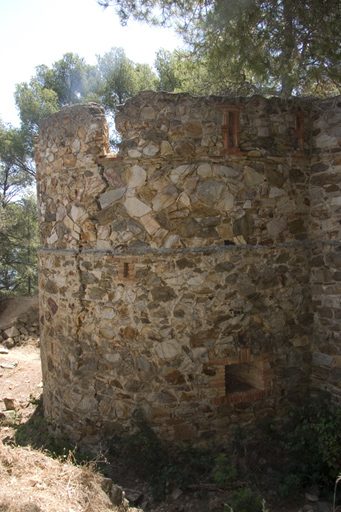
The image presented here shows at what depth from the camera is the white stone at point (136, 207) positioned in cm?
479

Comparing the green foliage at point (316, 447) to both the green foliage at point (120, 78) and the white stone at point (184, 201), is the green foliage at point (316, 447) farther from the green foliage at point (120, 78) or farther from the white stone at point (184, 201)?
the green foliage at point (120, 78)

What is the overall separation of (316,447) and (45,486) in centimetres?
290

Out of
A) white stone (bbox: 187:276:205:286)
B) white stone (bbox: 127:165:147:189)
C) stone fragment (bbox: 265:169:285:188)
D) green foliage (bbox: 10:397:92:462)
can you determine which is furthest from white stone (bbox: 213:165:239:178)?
green foliage (bbox: 10:397:92:462)

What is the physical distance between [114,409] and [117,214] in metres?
2.32

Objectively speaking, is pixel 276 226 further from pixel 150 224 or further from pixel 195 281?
pixel 150 224

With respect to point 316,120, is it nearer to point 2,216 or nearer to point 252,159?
point 252,159

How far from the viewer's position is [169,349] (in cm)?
483

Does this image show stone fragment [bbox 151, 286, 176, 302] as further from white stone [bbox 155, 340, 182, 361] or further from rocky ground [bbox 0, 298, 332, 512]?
rocky ground [bbox 0, 298, 332, 512]

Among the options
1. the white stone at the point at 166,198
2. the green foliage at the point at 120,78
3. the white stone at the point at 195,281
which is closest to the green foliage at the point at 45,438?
the white stone at the point at 195,281

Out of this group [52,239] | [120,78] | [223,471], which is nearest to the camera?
[223,471]

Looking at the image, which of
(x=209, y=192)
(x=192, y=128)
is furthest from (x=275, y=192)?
(x=192, y=128)

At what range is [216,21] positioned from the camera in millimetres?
6301

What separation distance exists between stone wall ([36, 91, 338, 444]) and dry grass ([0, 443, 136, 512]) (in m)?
Result: 1.35

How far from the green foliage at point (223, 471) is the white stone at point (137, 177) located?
10.4 ft
